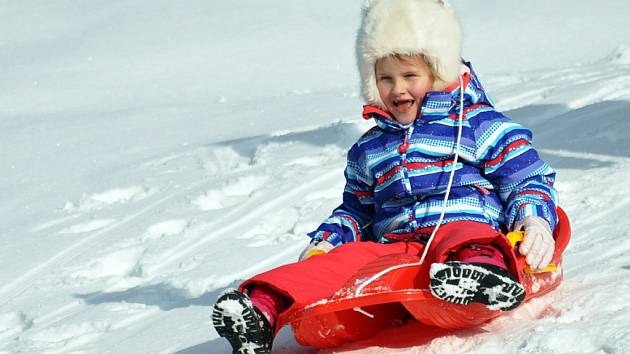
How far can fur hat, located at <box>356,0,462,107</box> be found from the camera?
10.8ft

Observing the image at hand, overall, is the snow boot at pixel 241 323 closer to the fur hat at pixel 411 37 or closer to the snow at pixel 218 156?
the snow at pixel 218 156

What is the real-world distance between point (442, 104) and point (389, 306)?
0.65m

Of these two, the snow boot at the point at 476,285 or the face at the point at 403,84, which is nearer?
the snow boot at the point at 476,285

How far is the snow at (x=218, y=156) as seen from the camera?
3812 mm

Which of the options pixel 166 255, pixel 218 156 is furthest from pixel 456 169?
pixel 218 156

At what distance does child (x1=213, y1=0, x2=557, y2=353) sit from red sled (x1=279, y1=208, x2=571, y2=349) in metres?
0.06

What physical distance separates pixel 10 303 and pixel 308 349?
2472 millimetres

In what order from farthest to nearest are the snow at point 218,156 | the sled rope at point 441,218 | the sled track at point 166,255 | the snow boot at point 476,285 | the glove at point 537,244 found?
the sled track at point 166,255
the snow at point 218,156
the glove at point 537,244
the sled rope at point 441,218
the snow boot at point 476,285

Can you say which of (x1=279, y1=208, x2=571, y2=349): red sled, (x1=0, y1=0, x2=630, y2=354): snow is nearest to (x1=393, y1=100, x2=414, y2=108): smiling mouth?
(x1=279, y1=208, x2=571, y2=349): red sled

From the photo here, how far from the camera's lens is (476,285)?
262cm

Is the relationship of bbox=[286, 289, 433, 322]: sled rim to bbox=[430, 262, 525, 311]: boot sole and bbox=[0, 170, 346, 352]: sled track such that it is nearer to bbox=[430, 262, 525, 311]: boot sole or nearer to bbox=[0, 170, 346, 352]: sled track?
bbox=[430, 262, 525, 311]: boot sole

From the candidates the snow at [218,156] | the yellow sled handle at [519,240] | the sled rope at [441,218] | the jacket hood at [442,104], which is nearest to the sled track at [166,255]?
the snow at [218,156]

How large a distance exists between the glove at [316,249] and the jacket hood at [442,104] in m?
0.42

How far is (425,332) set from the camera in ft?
9.72
